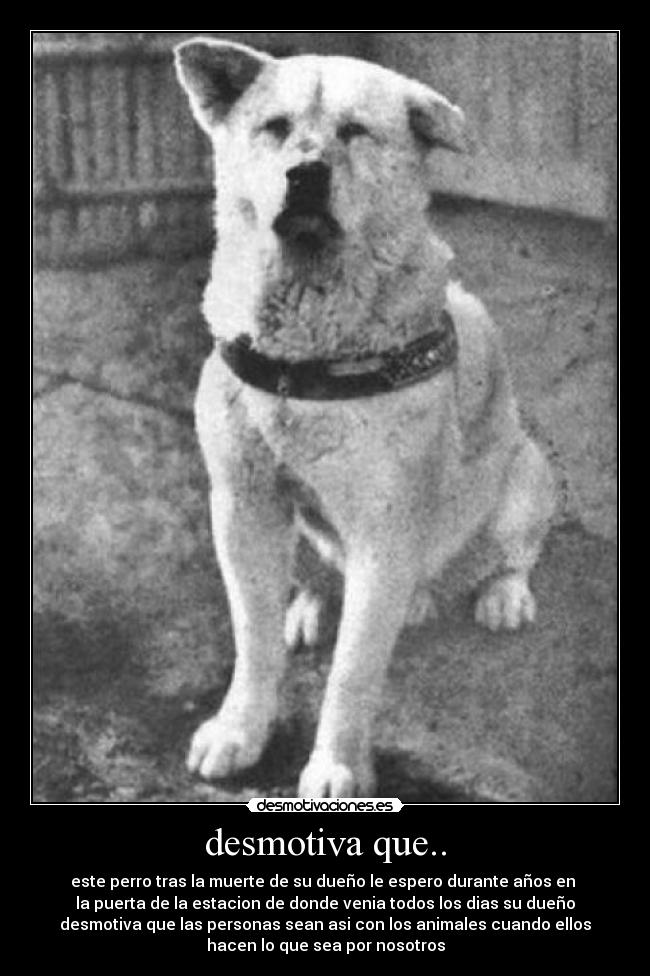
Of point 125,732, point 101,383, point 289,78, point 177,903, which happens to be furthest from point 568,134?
point 177,903

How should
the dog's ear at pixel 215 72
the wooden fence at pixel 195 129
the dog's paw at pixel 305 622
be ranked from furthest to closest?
the dog's paw at pixel 305 622, the wooden fence at pixel 195 129, the dog's ear at pixel 215 72

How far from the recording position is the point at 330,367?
247cm

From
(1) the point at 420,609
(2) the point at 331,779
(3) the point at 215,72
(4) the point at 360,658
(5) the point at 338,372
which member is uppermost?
(3) the point at 215,72

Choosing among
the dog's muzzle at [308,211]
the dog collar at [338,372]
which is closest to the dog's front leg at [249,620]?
the dog collar at [338,372]

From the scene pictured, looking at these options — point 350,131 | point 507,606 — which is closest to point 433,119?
point 350,131

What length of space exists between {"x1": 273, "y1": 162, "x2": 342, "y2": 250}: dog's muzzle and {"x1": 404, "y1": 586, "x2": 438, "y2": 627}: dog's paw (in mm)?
958

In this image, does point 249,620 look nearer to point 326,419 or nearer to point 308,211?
point 326,419

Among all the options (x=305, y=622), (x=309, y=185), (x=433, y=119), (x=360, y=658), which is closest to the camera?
(x=309, y=185)

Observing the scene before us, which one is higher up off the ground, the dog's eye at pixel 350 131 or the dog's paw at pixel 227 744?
the dog's eye at pixel 350 131

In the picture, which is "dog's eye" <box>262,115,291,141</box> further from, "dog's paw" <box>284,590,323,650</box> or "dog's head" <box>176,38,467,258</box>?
"dog's paw" <box>284,590,323,650</box>

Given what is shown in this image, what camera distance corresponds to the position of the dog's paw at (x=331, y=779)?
2.58 m

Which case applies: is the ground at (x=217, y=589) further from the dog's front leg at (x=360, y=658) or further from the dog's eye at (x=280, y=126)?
the dog's eye at (x=280, y=126)

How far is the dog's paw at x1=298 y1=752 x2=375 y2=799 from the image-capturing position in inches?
102

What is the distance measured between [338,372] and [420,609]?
2.53 feet
